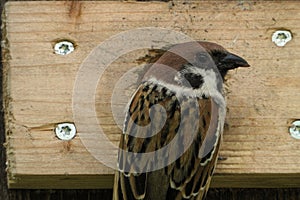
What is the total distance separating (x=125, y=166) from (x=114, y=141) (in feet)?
0.64

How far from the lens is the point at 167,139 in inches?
191

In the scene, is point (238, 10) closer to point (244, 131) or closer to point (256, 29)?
point (256, 29)

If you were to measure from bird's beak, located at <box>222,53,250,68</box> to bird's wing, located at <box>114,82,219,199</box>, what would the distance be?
9.7 inches

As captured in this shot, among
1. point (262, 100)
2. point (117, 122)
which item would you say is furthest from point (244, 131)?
point (117, 122)

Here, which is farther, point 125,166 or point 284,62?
point 284,62

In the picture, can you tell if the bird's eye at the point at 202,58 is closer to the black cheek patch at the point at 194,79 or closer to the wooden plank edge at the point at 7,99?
the black cheek patch at the point at 194,79

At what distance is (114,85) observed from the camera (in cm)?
511

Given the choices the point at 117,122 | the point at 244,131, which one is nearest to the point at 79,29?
the point at 117,122

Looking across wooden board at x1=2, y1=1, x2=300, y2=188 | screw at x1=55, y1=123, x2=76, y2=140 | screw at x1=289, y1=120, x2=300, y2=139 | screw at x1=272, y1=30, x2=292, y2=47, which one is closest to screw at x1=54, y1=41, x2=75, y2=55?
wooden board at x1=2, y1=1, x2=300, y2=188

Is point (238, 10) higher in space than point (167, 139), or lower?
higher

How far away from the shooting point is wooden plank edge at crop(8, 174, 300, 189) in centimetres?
495

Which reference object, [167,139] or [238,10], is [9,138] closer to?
[167,139]

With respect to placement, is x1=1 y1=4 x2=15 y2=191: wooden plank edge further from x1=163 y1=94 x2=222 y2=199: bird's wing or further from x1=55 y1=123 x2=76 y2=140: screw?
x1=163 y1=94 x2=222 y2=199: bird's wing

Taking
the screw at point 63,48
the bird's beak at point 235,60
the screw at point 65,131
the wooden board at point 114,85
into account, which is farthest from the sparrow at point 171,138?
the screw at point 63,48
